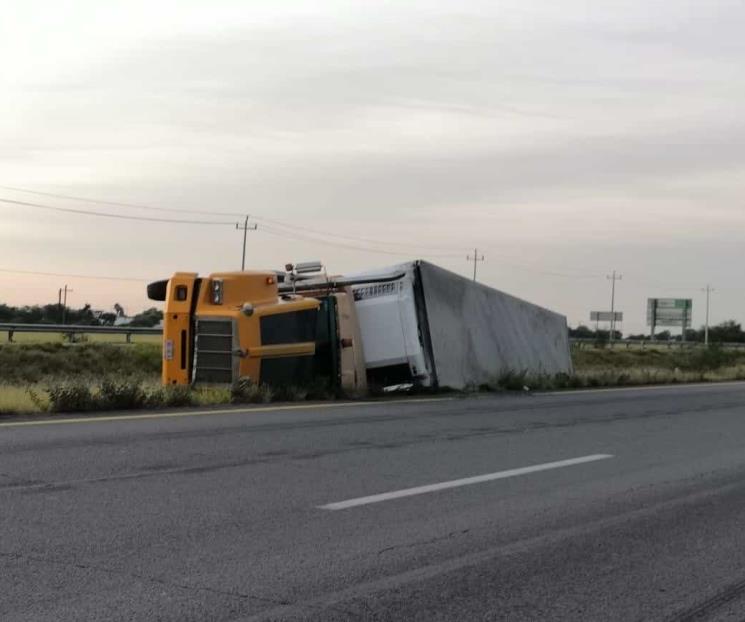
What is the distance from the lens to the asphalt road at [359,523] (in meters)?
5.18

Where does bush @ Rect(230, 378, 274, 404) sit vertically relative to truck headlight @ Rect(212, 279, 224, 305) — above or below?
below

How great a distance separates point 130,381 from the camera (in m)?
16.5

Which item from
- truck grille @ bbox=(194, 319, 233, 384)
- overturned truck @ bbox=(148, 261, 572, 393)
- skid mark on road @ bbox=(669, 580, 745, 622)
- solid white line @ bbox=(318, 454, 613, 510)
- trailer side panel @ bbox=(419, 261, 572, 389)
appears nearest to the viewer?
skid mark on road @ bbox=(669, 580, 745, 622)

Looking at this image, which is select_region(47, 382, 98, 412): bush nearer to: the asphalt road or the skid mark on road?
the asphalt road

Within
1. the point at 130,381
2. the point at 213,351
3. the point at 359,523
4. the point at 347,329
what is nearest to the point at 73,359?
the point at 130,381

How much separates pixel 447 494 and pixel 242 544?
2.42 m

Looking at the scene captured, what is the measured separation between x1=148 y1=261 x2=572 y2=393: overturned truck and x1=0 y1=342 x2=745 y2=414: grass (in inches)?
17.9

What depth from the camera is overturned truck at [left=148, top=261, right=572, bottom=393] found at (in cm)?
1570

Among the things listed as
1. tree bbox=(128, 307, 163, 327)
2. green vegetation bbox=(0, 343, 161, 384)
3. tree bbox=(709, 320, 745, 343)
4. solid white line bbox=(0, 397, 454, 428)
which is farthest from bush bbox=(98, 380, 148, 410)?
tree bbox=(709, 320, 745, 343)

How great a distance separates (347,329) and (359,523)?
10320mm

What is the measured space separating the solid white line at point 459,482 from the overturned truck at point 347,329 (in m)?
6.76

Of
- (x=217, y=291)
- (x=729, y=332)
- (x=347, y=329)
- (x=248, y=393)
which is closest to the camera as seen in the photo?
(x=248, y=393)

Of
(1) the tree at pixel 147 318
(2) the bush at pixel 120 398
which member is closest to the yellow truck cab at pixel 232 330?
(2) the bush at pixel 120 398

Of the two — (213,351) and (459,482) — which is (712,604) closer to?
(459,482)
